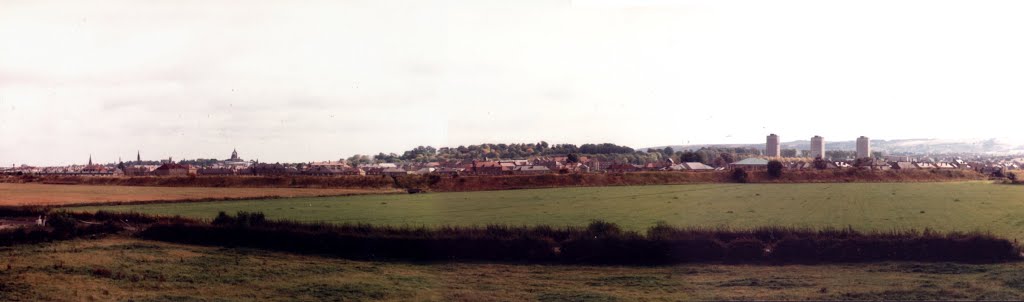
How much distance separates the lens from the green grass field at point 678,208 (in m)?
38.0

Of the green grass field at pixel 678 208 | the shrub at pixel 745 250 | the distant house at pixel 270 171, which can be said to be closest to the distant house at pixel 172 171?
the distant house at pixel 270 171

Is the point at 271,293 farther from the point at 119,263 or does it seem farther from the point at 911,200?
the point at 911,200

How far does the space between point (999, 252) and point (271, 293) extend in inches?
955

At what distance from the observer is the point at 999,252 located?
2644cm

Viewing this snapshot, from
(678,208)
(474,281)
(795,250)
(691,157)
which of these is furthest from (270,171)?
(795,250)

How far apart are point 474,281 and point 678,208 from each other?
2433 centimetres

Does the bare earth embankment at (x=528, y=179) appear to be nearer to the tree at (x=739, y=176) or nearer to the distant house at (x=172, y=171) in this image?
the tree at (x=739, y=176)

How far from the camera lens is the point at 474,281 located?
83.5 ft

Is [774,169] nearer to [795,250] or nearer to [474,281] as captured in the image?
[795,250]

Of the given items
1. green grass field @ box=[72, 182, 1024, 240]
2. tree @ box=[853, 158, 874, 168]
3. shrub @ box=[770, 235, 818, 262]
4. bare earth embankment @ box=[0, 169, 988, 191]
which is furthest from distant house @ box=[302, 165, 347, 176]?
shrub @ box=[770, 235, 818, 262]

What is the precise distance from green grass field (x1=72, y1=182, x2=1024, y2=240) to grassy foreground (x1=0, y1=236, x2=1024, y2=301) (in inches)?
343

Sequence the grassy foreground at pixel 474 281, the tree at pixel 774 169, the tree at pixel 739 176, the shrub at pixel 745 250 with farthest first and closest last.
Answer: the tree at pixel 774 169 → the tree at pixel 739 176 → the shrub at pixel 745 250 → the grassy foreground at pixel 474 281

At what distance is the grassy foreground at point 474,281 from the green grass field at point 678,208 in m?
8.72

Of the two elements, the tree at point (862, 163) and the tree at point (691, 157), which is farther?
the tree at point (691, 157)
